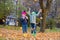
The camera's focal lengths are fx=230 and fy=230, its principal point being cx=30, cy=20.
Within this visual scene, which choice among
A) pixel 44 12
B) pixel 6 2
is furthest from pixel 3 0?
pixel 44 12

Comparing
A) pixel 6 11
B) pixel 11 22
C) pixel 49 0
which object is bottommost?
pixel 11 22

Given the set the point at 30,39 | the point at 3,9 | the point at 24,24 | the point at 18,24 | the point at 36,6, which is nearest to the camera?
the point at 30,39

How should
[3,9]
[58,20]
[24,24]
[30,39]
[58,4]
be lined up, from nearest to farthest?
[30,39] < [24,24] < [3,9] < [58,20] < [58,4]

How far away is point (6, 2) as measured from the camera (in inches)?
1144

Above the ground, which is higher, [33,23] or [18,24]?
[33,23]

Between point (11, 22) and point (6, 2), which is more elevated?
point (6, 2)

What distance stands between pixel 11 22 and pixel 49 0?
19422 mm

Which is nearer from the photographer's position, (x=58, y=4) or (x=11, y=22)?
(x=11, y=22)

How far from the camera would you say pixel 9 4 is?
1150 inches

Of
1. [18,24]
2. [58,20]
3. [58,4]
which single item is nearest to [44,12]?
[18,24]

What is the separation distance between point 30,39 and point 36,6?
34.2 meters

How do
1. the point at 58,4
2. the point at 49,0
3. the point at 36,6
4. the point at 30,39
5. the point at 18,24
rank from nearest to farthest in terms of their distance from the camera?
the point at 30,39
the point at 49,0
the point at 18,24
the point at 36,6
the point at 58,4

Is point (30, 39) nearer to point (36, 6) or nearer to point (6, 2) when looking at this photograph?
point (6, 2)

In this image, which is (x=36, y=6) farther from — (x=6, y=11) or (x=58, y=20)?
(x=6, y=11)
